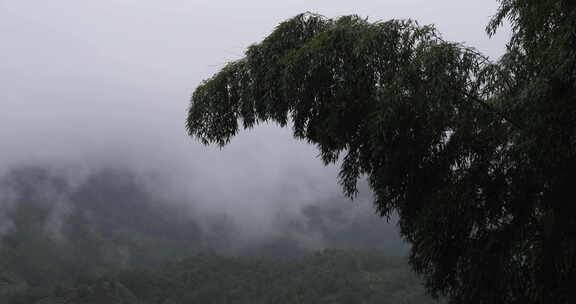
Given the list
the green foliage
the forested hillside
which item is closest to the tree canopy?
the green foliage

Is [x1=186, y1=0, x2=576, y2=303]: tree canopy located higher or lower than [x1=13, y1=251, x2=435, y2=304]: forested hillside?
lower

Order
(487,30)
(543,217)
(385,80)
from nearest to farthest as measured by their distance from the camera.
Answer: (543,217)
(385,80)
(487,30)

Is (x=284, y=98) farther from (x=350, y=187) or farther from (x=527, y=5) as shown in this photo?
(x=527, y=5)

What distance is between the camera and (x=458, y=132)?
19.8ft

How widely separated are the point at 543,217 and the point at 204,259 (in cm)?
12075

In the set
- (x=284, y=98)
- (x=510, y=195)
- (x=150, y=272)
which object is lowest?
(x=510, y=195)

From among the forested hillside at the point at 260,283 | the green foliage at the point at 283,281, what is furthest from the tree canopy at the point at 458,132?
the forested hillside at the point at 260,283

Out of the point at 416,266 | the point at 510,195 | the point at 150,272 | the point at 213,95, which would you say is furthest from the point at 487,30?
the point at 150,272

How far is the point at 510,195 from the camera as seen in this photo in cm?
559

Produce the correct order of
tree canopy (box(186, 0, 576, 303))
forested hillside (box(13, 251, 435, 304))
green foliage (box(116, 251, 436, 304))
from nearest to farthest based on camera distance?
tree canopy (box(186, 0, 576, 303)), forested hillside (box(13, 251, 435, 304)), green foliage (box(116, 251, 436, 304))

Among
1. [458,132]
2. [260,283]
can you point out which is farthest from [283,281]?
[458,132]

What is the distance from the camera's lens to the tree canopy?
4.97m

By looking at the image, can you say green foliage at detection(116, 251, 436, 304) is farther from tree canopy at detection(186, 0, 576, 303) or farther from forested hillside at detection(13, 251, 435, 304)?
tree canopy at detection(186, 0, 576, 303)

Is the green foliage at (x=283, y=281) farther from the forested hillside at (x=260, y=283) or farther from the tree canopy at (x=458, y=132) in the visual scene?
the tree canopy at (x=458, y=132)
